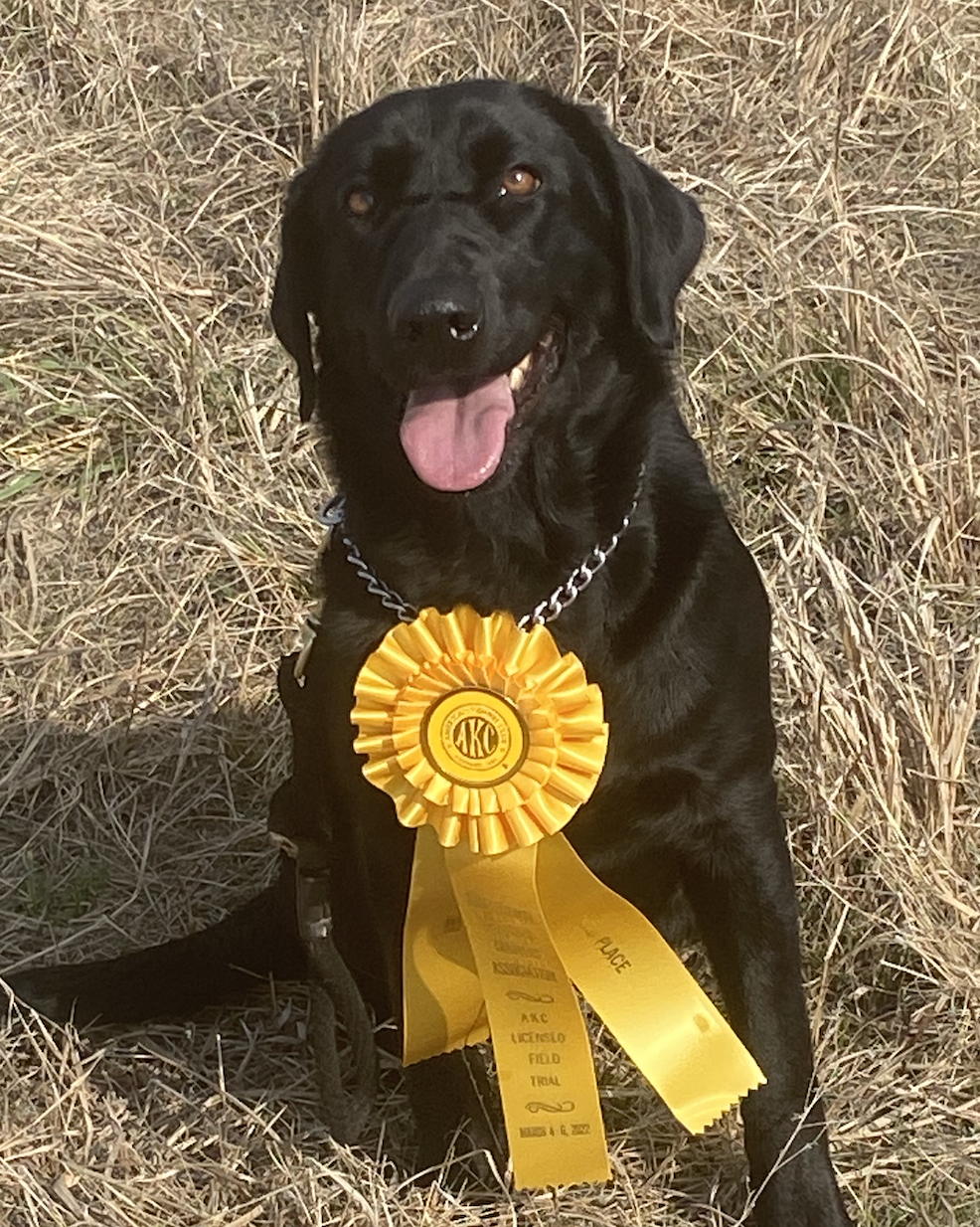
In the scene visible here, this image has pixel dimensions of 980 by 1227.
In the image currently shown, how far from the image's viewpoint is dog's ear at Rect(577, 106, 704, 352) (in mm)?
1980

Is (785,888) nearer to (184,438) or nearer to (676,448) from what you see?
(676,448)

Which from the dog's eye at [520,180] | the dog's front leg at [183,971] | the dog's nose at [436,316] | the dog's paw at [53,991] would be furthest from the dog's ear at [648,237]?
the dog's paw at [53,991]

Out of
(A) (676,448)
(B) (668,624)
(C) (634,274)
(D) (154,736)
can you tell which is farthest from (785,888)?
(D) (154,736)

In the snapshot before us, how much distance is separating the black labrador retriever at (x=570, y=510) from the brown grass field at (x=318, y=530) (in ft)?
0.85

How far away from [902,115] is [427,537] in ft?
7.40

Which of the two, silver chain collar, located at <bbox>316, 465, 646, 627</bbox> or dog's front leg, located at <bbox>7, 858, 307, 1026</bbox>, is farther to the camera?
dog's front leg, located at <bbox>7, 858, 307, 1026</bbox>

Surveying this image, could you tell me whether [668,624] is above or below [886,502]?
above

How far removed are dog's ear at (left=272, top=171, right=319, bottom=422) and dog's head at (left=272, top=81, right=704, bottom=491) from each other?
0.03m

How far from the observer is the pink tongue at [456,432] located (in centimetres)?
187

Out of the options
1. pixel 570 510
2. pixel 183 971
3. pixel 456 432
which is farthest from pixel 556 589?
pixel 183 971

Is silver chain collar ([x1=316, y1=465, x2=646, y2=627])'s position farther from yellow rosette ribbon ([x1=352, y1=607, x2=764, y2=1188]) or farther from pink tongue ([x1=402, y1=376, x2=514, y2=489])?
pink tongue ([x1=402, y1=376, x2=514, y2=489])

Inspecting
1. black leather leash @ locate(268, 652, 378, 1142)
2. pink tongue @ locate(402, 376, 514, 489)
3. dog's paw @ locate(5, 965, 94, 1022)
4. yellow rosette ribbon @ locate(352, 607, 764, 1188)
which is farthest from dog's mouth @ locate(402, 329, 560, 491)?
dog's paw @ locate(5, 965, 94, 1022)

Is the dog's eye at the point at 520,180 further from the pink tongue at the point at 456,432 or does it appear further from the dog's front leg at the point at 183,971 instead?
the dog's front leg at the point at 183,971

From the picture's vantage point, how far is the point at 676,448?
2.10 m
